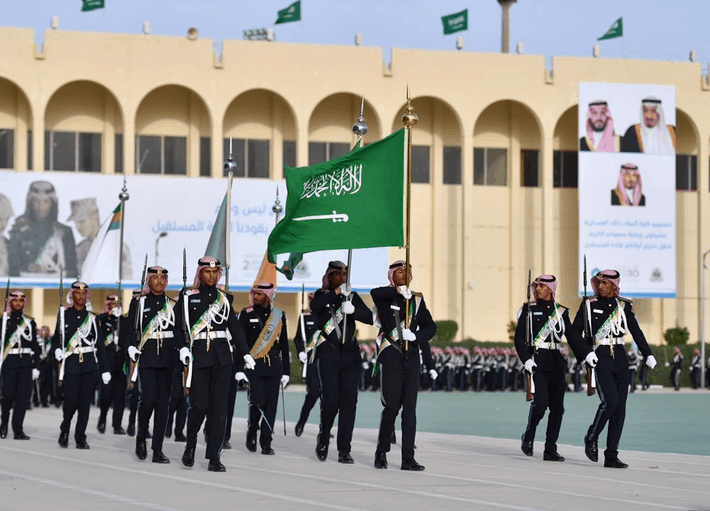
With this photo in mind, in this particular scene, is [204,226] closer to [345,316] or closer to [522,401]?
[522,401]

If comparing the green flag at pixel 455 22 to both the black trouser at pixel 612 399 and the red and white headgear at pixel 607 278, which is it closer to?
the red and white headgear at pixel 607 278

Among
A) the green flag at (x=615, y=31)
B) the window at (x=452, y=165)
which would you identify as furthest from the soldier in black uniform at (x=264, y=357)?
the green flag at (x=615, y=31)

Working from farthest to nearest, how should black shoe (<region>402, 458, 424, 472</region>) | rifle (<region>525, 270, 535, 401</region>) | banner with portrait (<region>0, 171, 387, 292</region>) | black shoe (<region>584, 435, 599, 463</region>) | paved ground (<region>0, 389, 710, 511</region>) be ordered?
banner with portrait (<region>0, 171, 387, 292</region>) → rifle (<region>525, 270, 535, 401</region>) → black shoe (<region>584, 435, 599, 463</region>) → black shoe (<region>402, 458, 424, 472</region>) → paved ground (<region>0, 389, 710, 511</region>)

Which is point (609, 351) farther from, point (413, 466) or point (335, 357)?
point (335, 357)

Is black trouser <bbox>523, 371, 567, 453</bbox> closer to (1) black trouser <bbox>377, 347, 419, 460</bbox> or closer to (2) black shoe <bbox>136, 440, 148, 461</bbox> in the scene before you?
(1) black trouser <bbox>377, 347, 419, 460</bbox>

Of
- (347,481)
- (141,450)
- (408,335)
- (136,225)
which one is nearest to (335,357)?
(408,335)

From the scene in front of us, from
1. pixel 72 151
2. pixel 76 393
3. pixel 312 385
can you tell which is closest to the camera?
pixel 76 393

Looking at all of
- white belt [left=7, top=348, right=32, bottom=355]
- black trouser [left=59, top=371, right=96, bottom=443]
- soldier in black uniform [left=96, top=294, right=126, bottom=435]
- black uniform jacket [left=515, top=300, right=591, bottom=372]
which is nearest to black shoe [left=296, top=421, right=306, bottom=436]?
soldier in black uniform [left=96, top=294, right=126, bottom=435]

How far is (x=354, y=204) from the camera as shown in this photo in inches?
552

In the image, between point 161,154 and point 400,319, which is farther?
point 161,154

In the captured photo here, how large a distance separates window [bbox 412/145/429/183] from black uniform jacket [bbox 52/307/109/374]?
127ft

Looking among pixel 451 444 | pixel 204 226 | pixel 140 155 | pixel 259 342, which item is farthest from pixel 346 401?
pixel 140 155

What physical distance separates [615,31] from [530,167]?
662 cm

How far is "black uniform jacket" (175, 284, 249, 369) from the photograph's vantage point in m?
13.3
